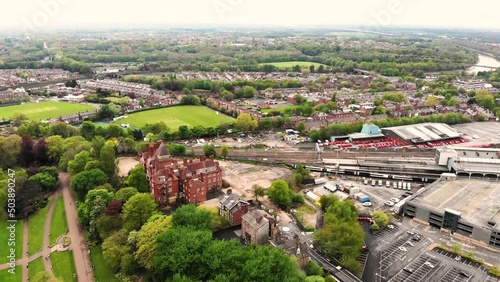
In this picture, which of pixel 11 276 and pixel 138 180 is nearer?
pixel 11 276

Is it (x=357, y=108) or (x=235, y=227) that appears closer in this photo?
(x=235, y=227)

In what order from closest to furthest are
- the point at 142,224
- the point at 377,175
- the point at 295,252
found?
the point at 295,252 < the point at 142,224 < the point at 377,175

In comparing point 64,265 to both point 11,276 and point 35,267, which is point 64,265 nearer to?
point 35,267

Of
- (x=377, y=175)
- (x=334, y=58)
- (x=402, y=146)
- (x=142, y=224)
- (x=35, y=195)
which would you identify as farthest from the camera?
(x=334, y=58)

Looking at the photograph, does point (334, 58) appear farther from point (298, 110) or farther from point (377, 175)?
point (377, 175)

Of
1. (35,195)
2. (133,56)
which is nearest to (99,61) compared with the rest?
(133,56)

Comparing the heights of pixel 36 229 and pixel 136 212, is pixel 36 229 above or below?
below

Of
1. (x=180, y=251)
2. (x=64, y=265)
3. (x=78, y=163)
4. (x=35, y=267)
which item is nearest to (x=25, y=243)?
(x=35, y=267)
